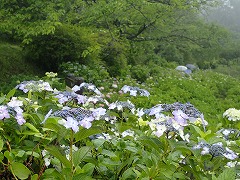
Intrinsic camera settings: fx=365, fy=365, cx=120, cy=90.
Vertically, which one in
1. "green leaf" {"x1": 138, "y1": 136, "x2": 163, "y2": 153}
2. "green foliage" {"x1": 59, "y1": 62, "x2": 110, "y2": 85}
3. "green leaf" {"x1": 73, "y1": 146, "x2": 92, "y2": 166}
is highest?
"green leaf" {"x1": 138, "y1": 136, "x2": 163, "y2": 153}

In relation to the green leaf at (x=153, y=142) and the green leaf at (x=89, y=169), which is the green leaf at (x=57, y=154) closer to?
the green leaf at (x=89, y=169)

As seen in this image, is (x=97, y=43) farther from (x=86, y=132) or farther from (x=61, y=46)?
(x=86, y=132)

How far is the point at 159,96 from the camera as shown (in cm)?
823

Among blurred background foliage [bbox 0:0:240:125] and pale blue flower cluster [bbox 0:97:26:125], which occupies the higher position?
pale blue flower cluster [bbox 0:97:26:125]

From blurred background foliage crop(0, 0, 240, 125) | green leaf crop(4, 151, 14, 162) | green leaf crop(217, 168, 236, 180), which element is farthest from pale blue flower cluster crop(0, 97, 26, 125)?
blurred background foliage crop(0, 0, 240, 125)

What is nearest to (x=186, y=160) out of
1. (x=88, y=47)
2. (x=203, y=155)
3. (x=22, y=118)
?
(x=203, y=155)

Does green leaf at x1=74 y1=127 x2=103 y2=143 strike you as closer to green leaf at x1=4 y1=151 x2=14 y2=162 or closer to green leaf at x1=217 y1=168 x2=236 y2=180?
green leaf at x1=4 y1=151 x2=14 y2=162

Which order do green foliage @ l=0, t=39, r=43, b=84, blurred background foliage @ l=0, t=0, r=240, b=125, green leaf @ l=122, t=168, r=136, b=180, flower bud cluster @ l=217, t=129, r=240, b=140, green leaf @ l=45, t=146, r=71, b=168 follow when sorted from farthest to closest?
green foliage @ l=0, t=39, r=43, b=84
blurred background foliage @ l=0, t=0, r=240, b=125
flower bud cluster @ l=217, t=129, r=240, b=140
green leaf @ l=122, t=168, r=136, b=180
green leaf @ l=45, t=146, r=71, b=168

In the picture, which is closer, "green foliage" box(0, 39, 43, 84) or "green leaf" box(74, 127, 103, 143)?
"green leaf" box(74, 127, 103, 143)

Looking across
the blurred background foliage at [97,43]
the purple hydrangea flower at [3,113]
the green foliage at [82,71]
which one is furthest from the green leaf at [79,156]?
the green foliage at [82,71]

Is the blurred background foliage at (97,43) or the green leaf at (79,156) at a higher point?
the green leaf at (79,156)

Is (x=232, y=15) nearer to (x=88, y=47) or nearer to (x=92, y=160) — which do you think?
(x=88, y=47)

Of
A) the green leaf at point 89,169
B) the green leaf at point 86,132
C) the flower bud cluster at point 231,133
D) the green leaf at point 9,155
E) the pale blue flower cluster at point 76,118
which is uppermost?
the pale blue flower cluster at point 76,118

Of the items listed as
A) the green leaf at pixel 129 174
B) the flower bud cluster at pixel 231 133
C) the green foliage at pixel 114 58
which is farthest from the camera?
the green foliage at pixel 114 58
